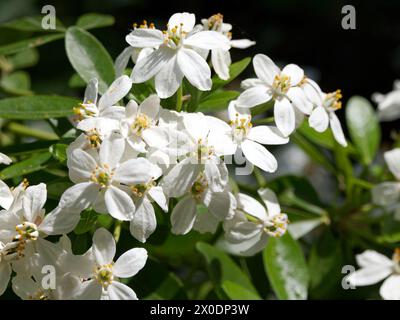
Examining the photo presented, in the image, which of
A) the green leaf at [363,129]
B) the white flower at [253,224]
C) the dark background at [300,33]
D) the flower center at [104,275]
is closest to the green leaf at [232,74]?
the white flower at [253,224]

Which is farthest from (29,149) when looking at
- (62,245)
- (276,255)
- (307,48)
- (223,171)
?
(307,48)

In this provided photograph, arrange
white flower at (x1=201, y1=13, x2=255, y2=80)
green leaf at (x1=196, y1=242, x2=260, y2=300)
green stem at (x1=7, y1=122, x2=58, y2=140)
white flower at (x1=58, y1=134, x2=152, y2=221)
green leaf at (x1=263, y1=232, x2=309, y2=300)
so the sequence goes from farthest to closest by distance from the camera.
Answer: green stem at (x1=7, y1=122, x2=58, y2=140) → green leaf at (x1=263, y1=232, x2=309, y2=300) → green leaf at (x1=196, y1=242, x2=260, y2=300) → white flower at (x1=201, y1=13, x2=255, y2=80) → white flower at (x1=58, y1=134, x2=152, y2=221)

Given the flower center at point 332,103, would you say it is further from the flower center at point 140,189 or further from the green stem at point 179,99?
the flower center at point 140,189

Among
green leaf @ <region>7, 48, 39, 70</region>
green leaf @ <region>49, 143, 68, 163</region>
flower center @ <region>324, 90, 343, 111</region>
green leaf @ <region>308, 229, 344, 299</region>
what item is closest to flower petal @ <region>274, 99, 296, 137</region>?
flower center @ <region>324, 90, 343, 111</region>

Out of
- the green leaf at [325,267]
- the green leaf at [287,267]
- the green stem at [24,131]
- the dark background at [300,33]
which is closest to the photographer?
the green leaf at [287,267]

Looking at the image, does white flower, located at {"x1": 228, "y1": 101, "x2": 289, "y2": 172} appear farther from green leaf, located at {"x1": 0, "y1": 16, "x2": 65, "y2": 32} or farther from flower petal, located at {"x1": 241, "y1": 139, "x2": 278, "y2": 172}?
green leaf, located at {"x1": 0, "y1": 16, "x2": 65, "y2": 32}

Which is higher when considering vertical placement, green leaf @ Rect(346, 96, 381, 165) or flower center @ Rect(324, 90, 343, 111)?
flower center @ Rect(324, 90, 343, 111)

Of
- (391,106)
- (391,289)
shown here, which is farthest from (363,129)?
→ (391,289)
